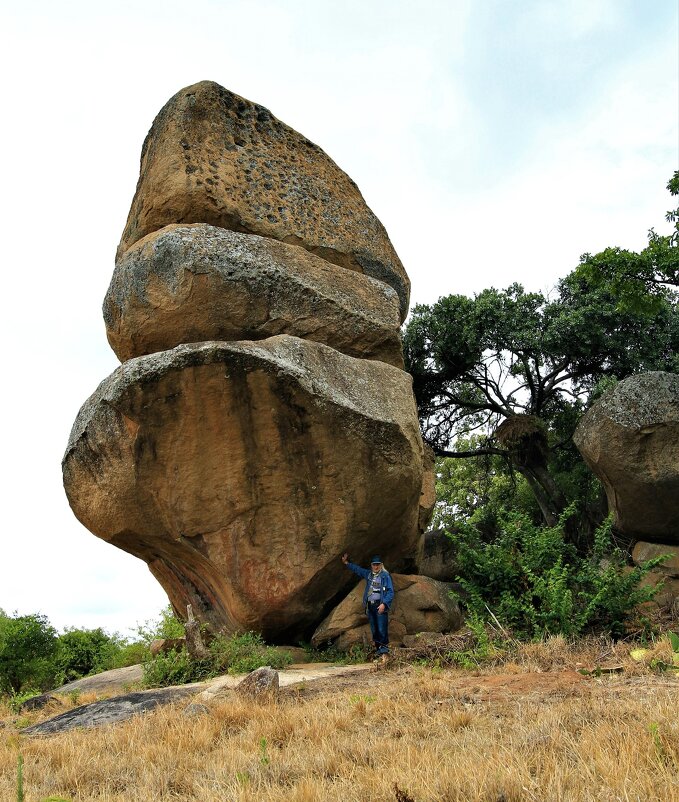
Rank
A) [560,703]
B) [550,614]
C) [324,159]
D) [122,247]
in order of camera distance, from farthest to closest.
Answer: [324,159], [122,247], [550,614], [560,703]

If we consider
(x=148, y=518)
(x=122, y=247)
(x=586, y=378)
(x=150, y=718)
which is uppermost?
(x=122, y=247)

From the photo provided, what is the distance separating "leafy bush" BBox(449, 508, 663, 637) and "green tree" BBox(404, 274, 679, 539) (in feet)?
20.8

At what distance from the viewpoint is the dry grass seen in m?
3.46

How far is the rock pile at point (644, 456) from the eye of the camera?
13.5 m

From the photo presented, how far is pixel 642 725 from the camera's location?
4.22m

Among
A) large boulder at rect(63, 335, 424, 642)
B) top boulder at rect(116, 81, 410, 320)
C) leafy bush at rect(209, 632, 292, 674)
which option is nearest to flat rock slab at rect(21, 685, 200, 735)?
leafy bush at rect(209, 632, 292, 674)

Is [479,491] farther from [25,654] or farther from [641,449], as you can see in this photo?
[25,654]

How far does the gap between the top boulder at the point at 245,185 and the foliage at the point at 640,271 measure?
4.31 meters

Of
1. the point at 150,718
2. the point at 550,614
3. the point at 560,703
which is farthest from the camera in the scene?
the point at 550,614

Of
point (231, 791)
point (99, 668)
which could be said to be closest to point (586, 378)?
point (99, 668)

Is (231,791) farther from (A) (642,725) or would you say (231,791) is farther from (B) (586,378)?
(B) (586,378)

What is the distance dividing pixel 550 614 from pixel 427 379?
11.0 m

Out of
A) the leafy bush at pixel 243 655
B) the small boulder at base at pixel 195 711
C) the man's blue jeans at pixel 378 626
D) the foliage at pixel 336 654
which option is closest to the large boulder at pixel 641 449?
the man's blue jeans at pixel 378 626

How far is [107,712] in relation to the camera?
7.11 meters
